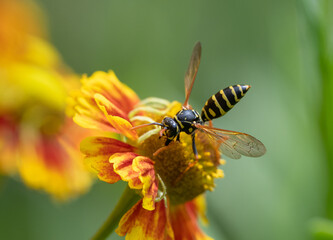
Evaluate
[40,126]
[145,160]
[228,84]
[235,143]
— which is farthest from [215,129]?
[228,84]

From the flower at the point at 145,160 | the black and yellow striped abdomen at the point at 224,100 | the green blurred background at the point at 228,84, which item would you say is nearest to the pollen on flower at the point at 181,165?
the flower at the point at 145,160

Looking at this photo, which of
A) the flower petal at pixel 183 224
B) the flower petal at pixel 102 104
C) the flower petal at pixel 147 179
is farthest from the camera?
the flower petal at pixel 183 224

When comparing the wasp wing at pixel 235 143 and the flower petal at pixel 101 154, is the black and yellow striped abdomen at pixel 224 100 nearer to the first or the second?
the wasp wing at pixel 235 143

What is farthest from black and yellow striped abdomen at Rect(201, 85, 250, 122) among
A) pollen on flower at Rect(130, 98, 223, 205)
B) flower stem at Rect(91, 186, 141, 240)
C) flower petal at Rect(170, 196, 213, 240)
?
flower stem at Rect(91, 186, 141, 240)

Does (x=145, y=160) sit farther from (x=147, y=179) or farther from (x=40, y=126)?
(x=40, y=126)

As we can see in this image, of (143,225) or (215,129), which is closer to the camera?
(143,225)
